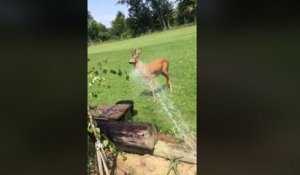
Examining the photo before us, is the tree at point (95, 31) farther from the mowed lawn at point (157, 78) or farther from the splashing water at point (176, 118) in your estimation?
the splashing water at point (176, 118)

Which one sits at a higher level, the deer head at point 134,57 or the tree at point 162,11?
the tree at point 162,11

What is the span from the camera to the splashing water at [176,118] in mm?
2814

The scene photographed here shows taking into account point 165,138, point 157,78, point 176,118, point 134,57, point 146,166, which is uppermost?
point 134,57

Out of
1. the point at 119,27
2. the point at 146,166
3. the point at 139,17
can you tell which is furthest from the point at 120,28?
the point at 146,166

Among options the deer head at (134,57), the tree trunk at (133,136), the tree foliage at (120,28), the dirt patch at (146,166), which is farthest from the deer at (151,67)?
the dirt patch at (146,166)

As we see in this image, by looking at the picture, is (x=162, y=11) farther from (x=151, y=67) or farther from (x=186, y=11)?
(x=151, y=67)

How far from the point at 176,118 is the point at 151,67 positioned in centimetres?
42

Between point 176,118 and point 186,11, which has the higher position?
point 186,11

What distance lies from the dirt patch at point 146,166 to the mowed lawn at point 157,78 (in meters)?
0.24

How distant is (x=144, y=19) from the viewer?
113 inches

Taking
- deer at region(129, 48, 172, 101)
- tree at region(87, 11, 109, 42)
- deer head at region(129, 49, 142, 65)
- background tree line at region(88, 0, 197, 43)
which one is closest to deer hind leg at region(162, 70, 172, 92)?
deer at region(129, 48, 172, 101)
